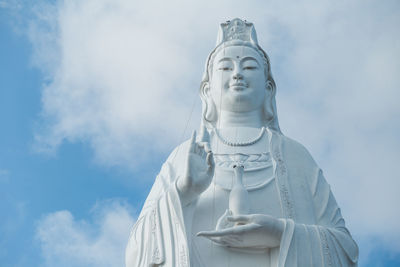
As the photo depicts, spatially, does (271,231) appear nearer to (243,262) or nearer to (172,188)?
(243,262)

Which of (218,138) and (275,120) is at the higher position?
(275,120)

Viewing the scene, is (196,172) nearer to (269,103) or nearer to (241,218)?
(241,218)

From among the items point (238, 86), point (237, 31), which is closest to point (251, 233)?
point (238, 86)

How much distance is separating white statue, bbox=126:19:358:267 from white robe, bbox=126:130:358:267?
0.04 feet

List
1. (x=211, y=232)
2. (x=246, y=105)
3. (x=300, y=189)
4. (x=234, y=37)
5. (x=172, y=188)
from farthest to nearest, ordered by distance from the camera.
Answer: (x=234, y=37) → (x=246, y=105) → (x=300, y=189) → (x=172, y=188) → (x=211, y=232)

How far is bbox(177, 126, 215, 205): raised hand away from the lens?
792cm

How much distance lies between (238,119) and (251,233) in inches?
97.9

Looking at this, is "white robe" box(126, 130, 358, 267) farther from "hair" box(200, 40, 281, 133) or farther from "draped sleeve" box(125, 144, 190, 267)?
"hair" box(200, 40, 281, 133)

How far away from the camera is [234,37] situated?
1074cm

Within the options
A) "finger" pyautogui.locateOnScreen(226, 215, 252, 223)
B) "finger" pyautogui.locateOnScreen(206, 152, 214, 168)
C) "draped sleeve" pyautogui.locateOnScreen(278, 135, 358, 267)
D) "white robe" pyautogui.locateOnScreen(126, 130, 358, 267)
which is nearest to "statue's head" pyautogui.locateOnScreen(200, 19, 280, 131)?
"white robe" pyautogui.locateOnScreen(126, 130, 358, 267)

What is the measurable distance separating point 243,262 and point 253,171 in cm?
128

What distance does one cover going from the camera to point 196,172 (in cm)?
796

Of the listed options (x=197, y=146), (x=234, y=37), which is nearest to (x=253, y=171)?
(x=197, y=146)

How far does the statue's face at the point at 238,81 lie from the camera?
9742 mm
